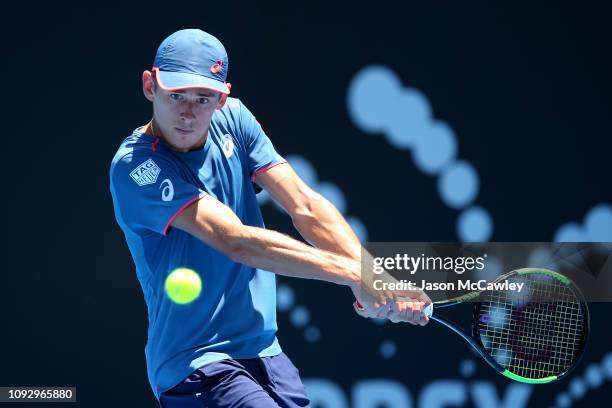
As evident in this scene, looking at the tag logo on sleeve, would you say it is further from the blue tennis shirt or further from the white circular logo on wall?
the white circular logo on wall

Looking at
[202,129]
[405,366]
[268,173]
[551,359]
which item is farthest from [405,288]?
[405,366]

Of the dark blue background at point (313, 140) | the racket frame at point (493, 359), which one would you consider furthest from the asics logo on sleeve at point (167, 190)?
the dark blue background at point (313, 140)

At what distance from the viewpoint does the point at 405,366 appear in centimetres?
494

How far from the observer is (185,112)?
2988 millimetres

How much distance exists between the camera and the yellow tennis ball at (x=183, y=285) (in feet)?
9.75

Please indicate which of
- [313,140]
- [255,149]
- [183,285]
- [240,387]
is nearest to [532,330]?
[313,140]

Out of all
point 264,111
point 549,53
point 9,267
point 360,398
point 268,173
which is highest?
point 549,53

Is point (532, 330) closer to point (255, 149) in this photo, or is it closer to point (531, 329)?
point (531, 329)

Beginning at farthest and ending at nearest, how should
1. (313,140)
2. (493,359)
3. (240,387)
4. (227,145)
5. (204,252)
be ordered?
1. (313,140)
2. (493,359)
3. (227,145)
4. (204,252)
5. (240,387)

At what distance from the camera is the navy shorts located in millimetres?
2920

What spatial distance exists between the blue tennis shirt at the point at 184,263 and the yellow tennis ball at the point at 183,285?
22 millimetres

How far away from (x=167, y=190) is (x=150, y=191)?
54 millimetres

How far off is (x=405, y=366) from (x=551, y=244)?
956 millimetres

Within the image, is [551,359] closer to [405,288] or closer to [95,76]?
[405,288]
